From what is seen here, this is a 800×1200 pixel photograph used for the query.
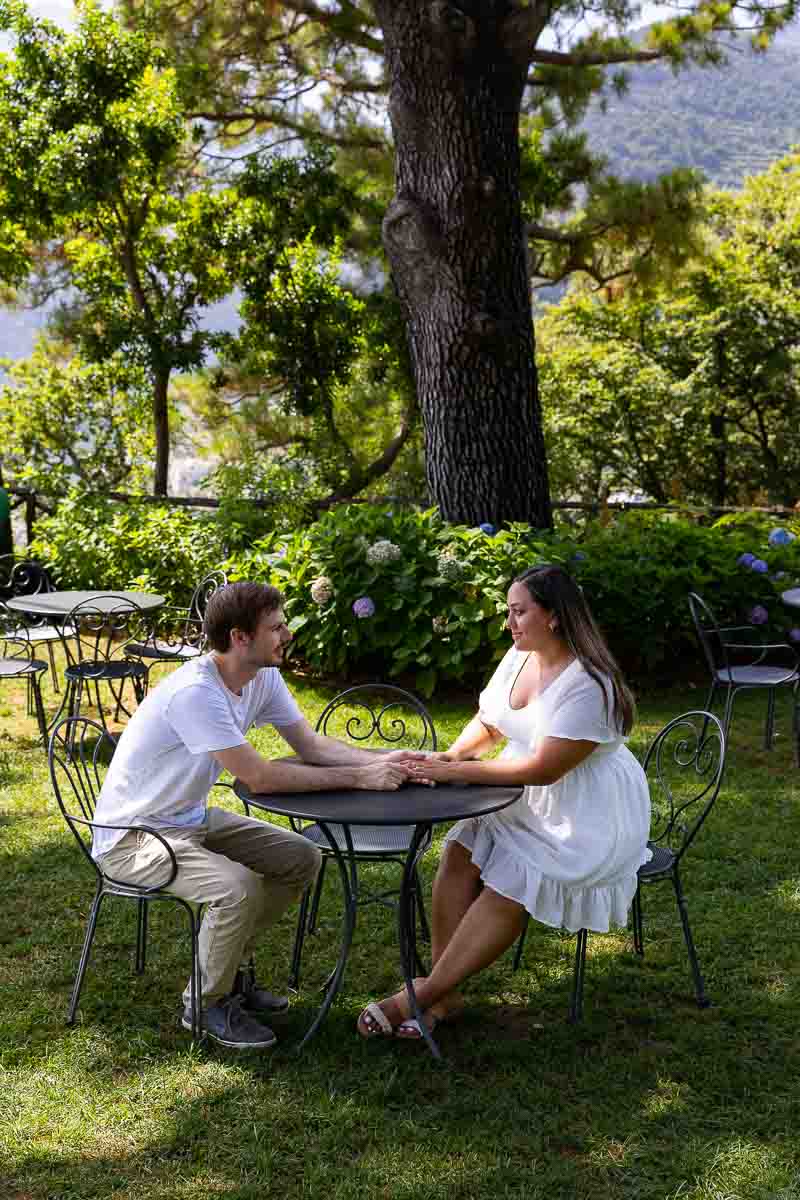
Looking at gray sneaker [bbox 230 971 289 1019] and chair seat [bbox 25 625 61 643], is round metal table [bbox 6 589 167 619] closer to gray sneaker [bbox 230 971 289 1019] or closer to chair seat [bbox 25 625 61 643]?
chair seat [bbox 25 625 61 643]

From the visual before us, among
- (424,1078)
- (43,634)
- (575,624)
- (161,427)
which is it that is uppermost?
(161,427)

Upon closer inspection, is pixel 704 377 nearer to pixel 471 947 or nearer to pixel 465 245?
pixel 465 245

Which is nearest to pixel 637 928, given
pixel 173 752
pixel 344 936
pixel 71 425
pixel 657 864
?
pixel 657 864

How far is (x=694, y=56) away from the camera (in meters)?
10.1

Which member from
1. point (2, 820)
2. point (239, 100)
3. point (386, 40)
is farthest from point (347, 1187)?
point (239, 100)

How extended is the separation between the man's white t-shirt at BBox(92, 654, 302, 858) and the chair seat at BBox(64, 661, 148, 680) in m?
2.47

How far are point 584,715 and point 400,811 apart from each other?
0.50m

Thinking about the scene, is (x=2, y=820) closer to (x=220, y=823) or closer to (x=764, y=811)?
(x=220, y=823)

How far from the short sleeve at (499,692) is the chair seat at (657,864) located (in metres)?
0.52

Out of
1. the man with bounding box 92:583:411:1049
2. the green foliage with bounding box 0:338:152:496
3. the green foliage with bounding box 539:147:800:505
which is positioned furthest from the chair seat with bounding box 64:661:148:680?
the green foliage with bounding box 539:147:800:505

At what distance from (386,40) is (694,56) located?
4198 mm

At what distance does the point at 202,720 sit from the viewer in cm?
290

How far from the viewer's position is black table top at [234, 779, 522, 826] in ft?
8.98

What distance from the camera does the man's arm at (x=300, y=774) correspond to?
2900 millimetres
